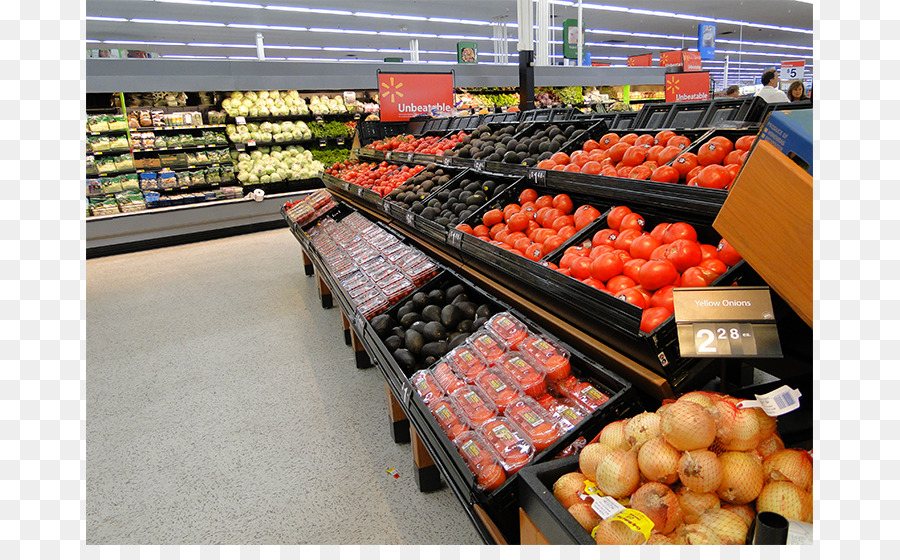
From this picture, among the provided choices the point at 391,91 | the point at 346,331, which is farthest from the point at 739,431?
the point at 391,91

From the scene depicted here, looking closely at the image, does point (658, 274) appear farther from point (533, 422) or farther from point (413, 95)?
point (413, 95)

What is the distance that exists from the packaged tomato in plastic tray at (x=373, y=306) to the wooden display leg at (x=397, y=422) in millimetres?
425

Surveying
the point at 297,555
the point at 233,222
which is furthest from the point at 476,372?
the point at 233,222

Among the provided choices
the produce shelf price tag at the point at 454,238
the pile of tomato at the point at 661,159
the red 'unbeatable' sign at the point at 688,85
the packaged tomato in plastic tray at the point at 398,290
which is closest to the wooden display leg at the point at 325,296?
the packaged tomato in plastic tray at the point at 398,290

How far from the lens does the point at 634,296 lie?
1.64 m

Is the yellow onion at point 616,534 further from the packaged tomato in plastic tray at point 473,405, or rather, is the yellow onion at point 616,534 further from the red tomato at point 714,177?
the red tomato at point 714,177

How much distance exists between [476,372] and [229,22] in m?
16.0

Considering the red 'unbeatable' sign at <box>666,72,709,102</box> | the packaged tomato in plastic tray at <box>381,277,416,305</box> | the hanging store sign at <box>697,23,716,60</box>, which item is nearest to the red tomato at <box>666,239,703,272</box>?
the packaged tomato in plastic tray at <box>381,277,416,305</box>

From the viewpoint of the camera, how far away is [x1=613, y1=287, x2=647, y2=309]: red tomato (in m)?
1.62

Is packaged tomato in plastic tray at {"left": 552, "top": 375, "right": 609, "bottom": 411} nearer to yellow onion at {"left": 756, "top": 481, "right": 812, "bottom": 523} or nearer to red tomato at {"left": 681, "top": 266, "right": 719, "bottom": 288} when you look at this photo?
red tomato at {"left": 681, "top": 266, "right": 719, "bottom": 288}

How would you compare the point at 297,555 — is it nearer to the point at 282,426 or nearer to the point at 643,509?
the point at 643,509

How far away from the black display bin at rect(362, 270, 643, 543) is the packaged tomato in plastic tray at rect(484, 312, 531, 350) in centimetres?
Result: 5

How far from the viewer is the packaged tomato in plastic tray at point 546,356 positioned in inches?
A: 70.5

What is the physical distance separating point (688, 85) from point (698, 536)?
9.76m
